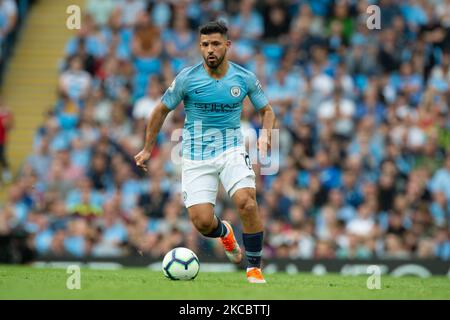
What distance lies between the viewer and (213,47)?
11.5 meters

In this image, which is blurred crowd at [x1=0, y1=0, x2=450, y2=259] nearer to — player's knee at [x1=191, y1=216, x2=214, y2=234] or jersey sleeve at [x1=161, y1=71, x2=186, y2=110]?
player's knee at [x1=191, y1=216, x2=214, y2=234]

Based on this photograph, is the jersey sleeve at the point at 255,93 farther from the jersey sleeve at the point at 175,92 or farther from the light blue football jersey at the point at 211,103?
Result: the jersey sleeve at the point at 175,92

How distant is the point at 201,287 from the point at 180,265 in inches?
38.9

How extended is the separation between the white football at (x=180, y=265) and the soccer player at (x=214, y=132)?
1.21 feet

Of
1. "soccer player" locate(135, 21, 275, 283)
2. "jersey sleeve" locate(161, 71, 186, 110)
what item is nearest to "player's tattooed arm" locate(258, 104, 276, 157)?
"soccer player" locate(135, 21, 275, 283)

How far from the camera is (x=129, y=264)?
16859mm

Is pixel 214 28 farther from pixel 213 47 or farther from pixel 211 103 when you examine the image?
pixel 211 103

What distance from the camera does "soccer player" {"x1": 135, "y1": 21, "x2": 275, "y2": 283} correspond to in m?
11.5

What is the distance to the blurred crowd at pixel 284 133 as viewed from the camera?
59.3 feet

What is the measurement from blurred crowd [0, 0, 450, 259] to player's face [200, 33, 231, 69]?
6.41m

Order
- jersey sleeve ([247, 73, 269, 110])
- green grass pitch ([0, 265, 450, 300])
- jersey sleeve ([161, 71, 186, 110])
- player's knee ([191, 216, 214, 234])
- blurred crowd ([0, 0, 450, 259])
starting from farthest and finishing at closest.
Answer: blurred crowd ([0, 0, 450, 259])
player's knee ([191, 216, 214, 234])
jersey sleeve ([247, 73, 269, 110])
jersey sleeve ([161, 71, 186, 110])
green grass pitch ([0, 265, 450, 300])

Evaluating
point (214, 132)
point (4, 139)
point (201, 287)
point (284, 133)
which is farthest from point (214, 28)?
point (4, 139)

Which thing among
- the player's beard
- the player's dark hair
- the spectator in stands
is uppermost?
the player's dark hair
